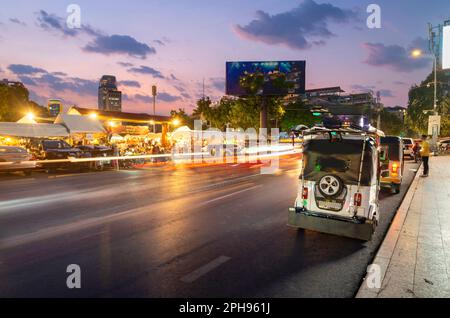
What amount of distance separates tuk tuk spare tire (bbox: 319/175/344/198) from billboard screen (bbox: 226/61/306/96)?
3401 centimetres

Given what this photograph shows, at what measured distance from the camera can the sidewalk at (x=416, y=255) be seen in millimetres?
4012

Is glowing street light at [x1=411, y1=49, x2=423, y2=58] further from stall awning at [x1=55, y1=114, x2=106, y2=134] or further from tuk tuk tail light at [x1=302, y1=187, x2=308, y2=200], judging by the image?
stall awning at [x1=55, y1=114, x2=106, y2=134]

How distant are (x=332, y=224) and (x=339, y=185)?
788 millimetres

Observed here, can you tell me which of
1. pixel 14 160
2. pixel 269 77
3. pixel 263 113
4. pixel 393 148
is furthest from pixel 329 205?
pixel 263 113

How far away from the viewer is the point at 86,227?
677cm

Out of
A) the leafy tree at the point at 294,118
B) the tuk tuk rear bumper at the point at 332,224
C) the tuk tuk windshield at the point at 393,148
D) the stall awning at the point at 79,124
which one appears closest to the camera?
the tuk tuk rear bumper at the point at 332,224

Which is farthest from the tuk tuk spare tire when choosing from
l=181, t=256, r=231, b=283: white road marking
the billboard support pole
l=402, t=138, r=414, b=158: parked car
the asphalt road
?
the billboard support pole

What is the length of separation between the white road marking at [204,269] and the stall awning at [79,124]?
92.3 feet

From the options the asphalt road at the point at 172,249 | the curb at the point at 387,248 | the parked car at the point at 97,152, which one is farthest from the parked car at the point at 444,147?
the parked car at the point at 97,152

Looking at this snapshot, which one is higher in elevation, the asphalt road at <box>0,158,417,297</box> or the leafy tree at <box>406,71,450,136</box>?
the leafy tree at <box>406,71,450,136</box>

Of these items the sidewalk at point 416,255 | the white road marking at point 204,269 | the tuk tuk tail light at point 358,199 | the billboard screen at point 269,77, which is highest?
the billboard screen at point 269,77

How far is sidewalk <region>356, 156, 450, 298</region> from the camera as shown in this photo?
401cm

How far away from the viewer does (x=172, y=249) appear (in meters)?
5.49

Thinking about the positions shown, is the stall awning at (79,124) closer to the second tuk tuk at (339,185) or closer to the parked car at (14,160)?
the parked car at (14,160)
